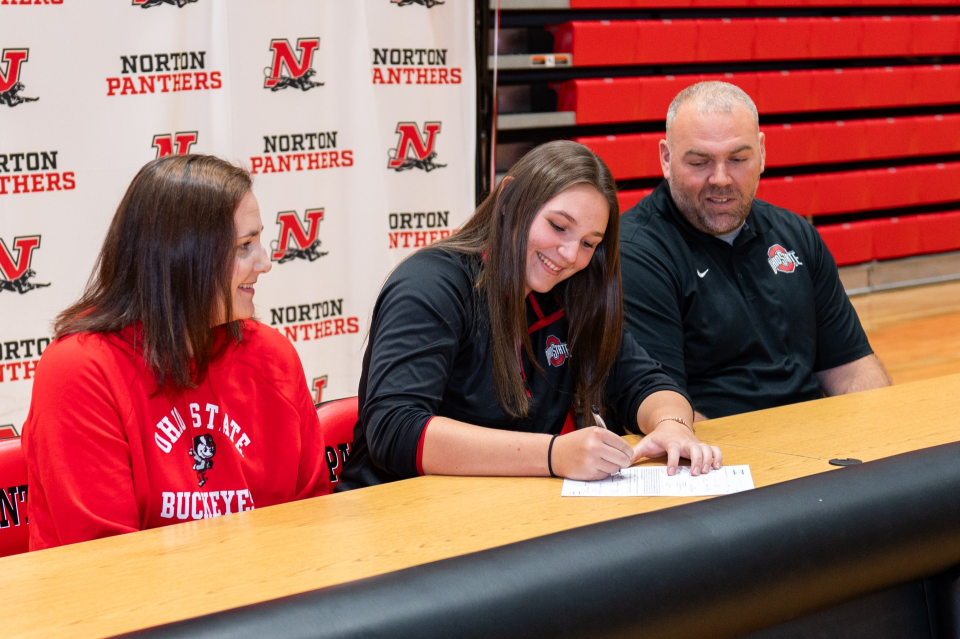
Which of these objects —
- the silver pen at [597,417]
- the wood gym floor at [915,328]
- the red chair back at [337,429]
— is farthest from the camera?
the wood gym floor at [915,328]

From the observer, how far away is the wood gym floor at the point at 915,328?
4590 millimetres

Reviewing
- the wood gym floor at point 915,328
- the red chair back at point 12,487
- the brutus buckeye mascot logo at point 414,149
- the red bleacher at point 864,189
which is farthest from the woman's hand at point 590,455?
the red bleacher at point 864,189

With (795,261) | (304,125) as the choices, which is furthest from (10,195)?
(795,261)

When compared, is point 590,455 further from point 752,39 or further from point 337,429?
point 752,39

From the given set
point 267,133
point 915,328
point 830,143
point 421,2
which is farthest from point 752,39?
point 267,133

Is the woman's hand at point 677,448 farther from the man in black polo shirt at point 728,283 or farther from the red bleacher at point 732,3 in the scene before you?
the red bleacher at point 732,3

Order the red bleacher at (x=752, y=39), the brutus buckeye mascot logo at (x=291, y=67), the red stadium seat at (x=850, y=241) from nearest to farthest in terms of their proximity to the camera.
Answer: the brutus buckeye mascot logo at (x=291, y=67) → the red bleacher at (x=752, y=39) → the red stadium seat at (x=850, y=241)

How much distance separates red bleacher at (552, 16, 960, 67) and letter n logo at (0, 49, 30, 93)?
9.43ft

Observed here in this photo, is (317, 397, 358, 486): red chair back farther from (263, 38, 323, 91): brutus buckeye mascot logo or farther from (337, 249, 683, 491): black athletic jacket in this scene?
(263, 38, 323, 91): brutus buckeye mascot logo

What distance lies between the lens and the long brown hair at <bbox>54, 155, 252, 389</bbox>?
1.53m

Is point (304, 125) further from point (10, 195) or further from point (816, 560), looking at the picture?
point (816, 560)

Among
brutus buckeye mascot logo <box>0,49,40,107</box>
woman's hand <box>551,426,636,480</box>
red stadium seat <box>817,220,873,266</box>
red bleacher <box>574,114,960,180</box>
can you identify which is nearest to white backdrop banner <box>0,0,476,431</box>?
brutus buckeye mascot logo <box>0,49,40,107</box>

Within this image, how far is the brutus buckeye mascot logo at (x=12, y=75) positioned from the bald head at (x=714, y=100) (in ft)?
6.89

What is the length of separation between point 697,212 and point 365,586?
1.61 metres
